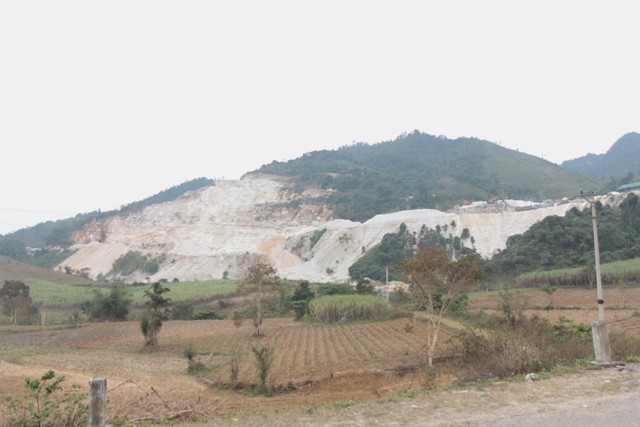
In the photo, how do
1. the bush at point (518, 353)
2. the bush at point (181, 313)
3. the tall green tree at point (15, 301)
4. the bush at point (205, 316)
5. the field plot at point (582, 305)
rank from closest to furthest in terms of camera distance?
1. the bush at point (518, 353)
2. the field plot at point (582, 305)
3. the tall green tree at point (15, 301)
4. the bush at point (205, 316)
5. the bush at point (181, 313)

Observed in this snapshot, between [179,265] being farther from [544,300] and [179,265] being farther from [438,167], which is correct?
[438,167]

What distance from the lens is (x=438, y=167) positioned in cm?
13562

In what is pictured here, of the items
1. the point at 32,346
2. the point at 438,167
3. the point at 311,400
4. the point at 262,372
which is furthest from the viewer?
the point at 438,167

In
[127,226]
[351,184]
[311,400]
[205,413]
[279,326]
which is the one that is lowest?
[279,326]

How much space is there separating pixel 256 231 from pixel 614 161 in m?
127

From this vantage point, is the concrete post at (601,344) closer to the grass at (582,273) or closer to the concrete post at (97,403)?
the concrete post at (97,403)

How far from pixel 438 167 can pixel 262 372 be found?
128 metres

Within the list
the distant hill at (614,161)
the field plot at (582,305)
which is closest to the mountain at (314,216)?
the field plot at (582,305)

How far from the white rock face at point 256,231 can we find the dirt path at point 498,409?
54.3m

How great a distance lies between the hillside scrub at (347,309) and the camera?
117ft

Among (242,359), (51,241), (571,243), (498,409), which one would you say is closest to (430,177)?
(571,243)

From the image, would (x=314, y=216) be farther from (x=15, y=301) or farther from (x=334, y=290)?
(x=15, y=301)

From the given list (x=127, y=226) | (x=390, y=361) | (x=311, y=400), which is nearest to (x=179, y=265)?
(x=127, y=226)

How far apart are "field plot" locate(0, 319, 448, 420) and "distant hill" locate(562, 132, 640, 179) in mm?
142590
